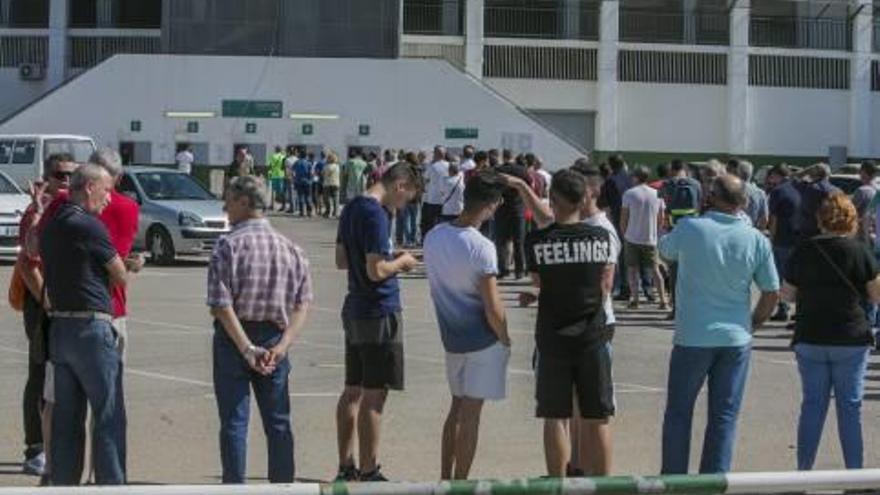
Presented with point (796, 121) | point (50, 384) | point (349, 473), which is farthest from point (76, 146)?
point (796, 121)

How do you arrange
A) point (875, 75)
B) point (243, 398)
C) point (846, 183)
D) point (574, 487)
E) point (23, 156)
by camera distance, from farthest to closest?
point (875, 75), point (23, 156), point (846, 183), point (243, 398), point (574, 487)

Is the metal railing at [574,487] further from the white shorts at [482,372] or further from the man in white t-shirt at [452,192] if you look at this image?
the man in white t-shirt at [452,192]

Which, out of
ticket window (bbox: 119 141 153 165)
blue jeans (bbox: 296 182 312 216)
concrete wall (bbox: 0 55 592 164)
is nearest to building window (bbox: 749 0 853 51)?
concrete wall (bbox: 0 55 592 164)

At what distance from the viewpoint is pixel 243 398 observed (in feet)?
27.6

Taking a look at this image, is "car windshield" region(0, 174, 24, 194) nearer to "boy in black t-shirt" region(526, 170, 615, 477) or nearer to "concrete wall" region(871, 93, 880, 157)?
"boy in black t-shirt" region(526, 170, 615, 477)

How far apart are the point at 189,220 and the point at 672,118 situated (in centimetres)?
3310

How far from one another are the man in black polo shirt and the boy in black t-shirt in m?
2.16

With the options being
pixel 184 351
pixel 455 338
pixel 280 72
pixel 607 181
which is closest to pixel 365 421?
pixel 455 338

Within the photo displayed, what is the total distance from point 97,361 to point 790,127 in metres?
50.7

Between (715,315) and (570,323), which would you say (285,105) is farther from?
(570,323)

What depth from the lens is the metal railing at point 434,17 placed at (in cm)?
5516

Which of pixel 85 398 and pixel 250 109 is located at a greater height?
pixel 250 109

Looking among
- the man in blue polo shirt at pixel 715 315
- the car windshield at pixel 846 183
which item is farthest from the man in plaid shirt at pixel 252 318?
the car windshield at pixel 846 183

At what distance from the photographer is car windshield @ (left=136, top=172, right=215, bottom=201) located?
2584cm
